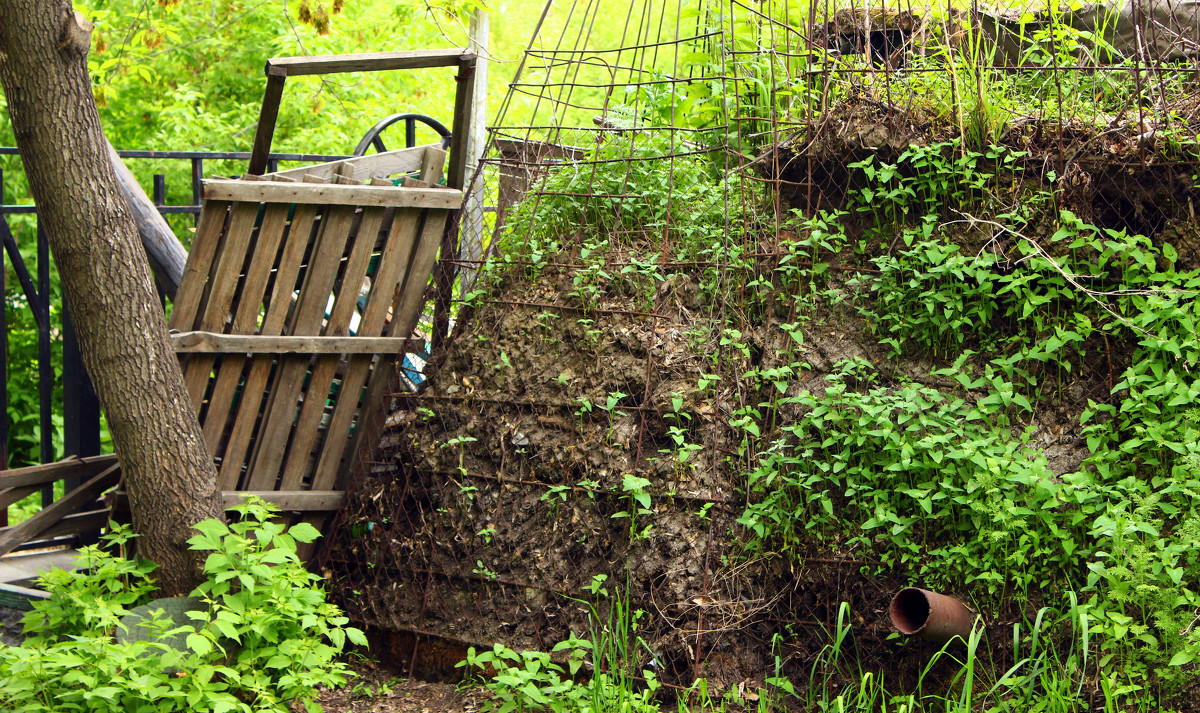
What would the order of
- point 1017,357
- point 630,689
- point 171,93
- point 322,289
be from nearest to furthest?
point 630,689 → point 1017,357 → point 322,289 → point 171,93

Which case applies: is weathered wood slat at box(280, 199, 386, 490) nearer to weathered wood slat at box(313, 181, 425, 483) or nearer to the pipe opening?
weathered wood slat at box(313, 181, 425, 483)

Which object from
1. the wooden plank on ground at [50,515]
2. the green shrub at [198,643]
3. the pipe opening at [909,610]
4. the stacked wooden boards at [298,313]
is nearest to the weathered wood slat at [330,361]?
the stacked wooden boards at [298,313]

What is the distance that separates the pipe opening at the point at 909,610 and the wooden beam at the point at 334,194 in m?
2.62

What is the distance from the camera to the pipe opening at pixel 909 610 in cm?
294

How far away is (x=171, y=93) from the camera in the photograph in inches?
342

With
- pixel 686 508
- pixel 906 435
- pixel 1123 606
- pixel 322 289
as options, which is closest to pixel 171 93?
pixel 322 289

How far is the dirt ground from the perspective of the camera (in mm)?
3500

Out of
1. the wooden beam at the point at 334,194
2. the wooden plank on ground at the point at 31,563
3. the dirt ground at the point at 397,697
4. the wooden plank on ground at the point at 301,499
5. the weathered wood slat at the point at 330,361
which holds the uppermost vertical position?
the wooden beam at the point at 334,194

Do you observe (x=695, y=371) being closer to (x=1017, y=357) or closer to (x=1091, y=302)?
(x=1017, y=357)

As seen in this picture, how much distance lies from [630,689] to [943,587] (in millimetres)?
1235

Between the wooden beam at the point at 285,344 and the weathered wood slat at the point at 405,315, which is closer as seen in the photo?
the wooden beam at the point at 285,344

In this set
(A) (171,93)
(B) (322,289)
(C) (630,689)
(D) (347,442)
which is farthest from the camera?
(A) (171,93)

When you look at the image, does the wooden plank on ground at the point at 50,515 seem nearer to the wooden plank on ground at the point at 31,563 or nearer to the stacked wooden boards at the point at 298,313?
the wooden plank on ground at the point at 31,563

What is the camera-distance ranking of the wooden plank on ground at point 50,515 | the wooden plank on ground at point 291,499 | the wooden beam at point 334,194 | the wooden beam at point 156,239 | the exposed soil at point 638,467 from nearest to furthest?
1. the exposed soil at point 638,467
2. the wooden beam at point 334,194
3. the wooden plank on ground at point 291,499
4. the wooden plank on ground at point 50,515
5. the wooden beam at point 156,239
